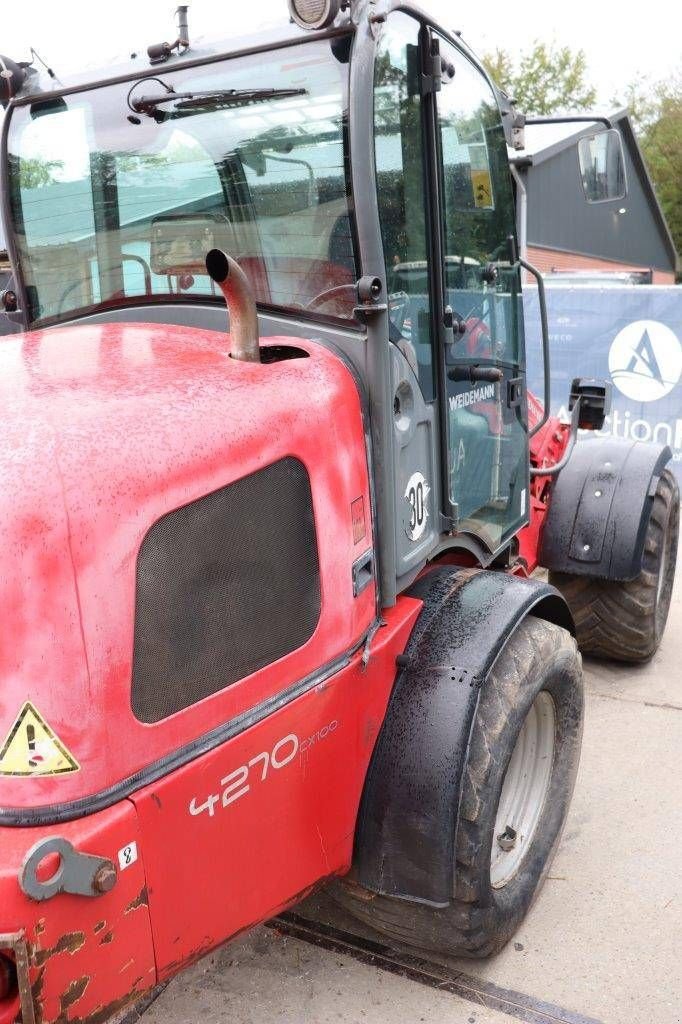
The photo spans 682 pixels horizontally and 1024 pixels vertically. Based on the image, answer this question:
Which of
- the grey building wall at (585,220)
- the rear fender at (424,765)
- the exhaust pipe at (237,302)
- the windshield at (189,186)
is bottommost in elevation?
the rear fender at (424,765)

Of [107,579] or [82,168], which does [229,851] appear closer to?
[107,579]

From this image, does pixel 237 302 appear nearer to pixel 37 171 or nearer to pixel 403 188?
pixel 403 188

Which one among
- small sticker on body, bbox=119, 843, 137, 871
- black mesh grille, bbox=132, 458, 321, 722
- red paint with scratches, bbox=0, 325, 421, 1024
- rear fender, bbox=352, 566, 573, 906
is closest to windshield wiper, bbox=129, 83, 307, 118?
red paint with scratches, bbox=0, 325, 421, 1024

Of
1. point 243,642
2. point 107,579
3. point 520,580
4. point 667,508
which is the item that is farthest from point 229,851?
point 667,508

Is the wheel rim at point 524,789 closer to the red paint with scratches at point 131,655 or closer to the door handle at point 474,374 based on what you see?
the red paint with scratches at point 131,655

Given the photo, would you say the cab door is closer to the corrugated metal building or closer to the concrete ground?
the concrete ground

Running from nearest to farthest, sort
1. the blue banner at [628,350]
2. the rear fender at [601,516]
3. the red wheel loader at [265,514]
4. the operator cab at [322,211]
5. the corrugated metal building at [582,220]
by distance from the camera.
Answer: the red wheel loader at [265,514] < the operator cab at [322,211] < the rear fender at [601,516] < the blue banner at [628,350] < the corrugated metal building at [582,220]

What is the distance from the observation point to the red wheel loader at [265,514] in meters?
1.66

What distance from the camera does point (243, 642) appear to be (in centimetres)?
197

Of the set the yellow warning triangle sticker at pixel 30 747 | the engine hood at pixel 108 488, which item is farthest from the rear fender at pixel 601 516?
the yellow warning triangle sticker at pixel 30 747

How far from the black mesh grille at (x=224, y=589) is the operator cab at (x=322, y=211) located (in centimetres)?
38

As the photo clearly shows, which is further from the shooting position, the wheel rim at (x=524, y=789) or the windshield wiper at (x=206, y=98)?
the wheel rim at (x=524, y=789)

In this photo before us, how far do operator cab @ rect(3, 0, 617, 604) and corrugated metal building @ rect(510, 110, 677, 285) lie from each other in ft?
55.3

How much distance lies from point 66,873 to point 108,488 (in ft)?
2.20
